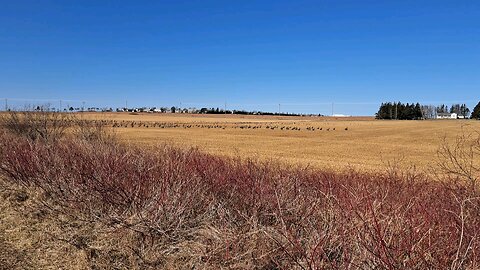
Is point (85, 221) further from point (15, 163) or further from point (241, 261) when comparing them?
point (15, 163)

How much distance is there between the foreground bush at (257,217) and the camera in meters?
4.01

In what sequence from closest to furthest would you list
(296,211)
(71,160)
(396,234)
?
(396,234), (296,211), (71,160)

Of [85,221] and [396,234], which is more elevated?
[396,234]

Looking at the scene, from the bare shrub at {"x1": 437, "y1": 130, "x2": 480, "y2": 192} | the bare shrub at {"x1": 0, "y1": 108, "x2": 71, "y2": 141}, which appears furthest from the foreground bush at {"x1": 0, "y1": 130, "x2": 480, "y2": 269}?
the bare shrub at {"x1": 0, "y1": 108, "x2": 71, "y2": 141}

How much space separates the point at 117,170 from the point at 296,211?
409 cm

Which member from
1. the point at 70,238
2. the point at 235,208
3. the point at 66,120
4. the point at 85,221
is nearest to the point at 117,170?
the point at 85,221

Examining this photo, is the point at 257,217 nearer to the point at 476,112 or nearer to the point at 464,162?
the point at 464,162

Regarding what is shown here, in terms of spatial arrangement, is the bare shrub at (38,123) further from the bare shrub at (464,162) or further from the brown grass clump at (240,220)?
the bare shrub at (464,162)

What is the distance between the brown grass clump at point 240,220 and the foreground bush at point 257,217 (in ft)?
0.06

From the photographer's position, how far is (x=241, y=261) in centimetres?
475

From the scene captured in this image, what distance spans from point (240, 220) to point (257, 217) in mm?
300

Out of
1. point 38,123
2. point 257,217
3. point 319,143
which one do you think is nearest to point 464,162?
point 257,217

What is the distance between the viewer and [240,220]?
598 cm

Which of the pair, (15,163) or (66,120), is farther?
(66,120)
